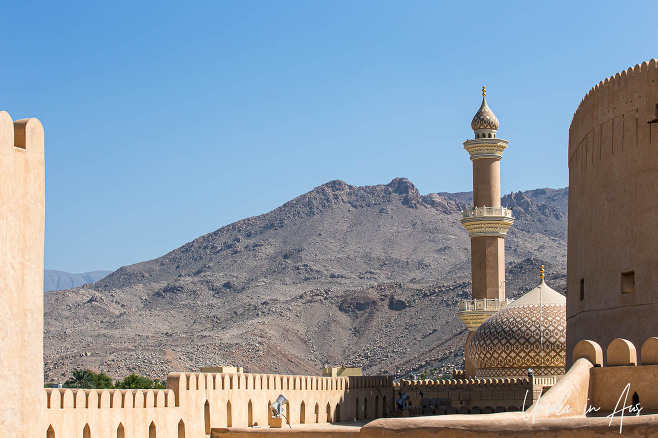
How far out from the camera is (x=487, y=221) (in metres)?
27.7

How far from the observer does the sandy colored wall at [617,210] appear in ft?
46.6

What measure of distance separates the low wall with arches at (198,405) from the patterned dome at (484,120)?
10.5 m

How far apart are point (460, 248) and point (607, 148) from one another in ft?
307

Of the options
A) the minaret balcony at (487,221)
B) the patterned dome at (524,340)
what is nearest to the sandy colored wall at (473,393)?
the patterned dome at (524,340)

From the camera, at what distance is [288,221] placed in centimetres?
11906

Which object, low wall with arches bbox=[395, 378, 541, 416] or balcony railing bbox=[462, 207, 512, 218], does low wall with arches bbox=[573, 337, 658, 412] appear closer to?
low wall with arches bbox=[395, 378, 541, 416]

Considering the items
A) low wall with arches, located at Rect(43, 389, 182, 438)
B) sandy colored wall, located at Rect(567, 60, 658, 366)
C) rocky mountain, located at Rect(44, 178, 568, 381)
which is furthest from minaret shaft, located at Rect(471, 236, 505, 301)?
rocky mountain, located at Rect(44, 178, 568, 381)

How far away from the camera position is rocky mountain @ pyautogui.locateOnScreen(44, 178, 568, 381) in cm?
6725

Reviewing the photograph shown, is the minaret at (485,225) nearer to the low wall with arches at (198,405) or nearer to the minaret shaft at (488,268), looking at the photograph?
the minaret shaft at (488,268)

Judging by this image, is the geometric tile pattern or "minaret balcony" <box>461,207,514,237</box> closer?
the geometric tile pattern

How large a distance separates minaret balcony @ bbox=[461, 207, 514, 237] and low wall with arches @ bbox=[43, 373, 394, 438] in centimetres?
824

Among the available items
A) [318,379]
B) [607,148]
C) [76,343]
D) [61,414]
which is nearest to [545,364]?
[318,379]

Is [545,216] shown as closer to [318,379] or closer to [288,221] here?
[288,221]

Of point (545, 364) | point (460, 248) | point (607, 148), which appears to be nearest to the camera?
point (607, 148)
